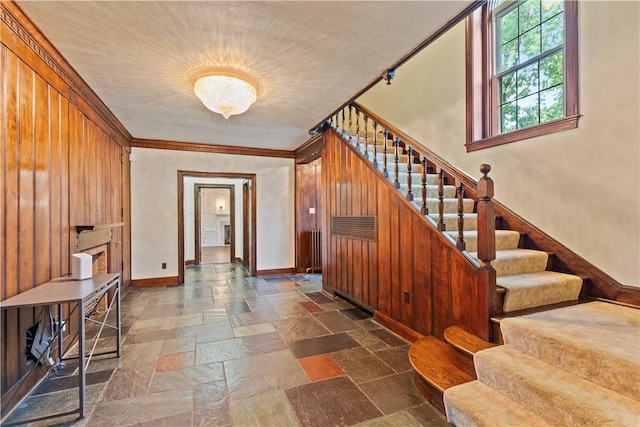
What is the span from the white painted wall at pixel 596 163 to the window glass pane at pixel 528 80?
1.63ft

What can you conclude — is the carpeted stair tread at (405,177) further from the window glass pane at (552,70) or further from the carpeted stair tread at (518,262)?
the window glass pane at (552,70)

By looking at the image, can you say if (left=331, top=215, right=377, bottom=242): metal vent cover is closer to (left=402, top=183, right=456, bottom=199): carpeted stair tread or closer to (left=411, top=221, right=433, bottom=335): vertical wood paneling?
(left=402, top=183, right=456, bottom=199): carpeted stair tread

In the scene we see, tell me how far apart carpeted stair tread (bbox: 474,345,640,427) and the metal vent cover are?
68.2 inches

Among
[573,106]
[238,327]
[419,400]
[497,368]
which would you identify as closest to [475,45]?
[573,106]

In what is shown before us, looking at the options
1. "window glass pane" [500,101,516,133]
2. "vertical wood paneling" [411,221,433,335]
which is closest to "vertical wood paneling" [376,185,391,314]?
"vertical wood paneling" [411,221,433,335]

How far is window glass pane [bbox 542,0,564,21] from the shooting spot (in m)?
2.71

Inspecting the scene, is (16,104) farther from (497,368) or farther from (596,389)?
(596,389)

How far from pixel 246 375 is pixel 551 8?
14.2 ft

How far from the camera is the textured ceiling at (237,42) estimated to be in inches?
70.6

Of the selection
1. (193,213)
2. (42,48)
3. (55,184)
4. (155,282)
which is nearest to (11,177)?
(55,184)

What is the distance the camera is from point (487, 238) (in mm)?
2008

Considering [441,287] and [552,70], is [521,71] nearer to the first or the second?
[552,70]

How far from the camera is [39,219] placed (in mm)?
2061

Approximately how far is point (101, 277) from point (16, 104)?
1353 mm
